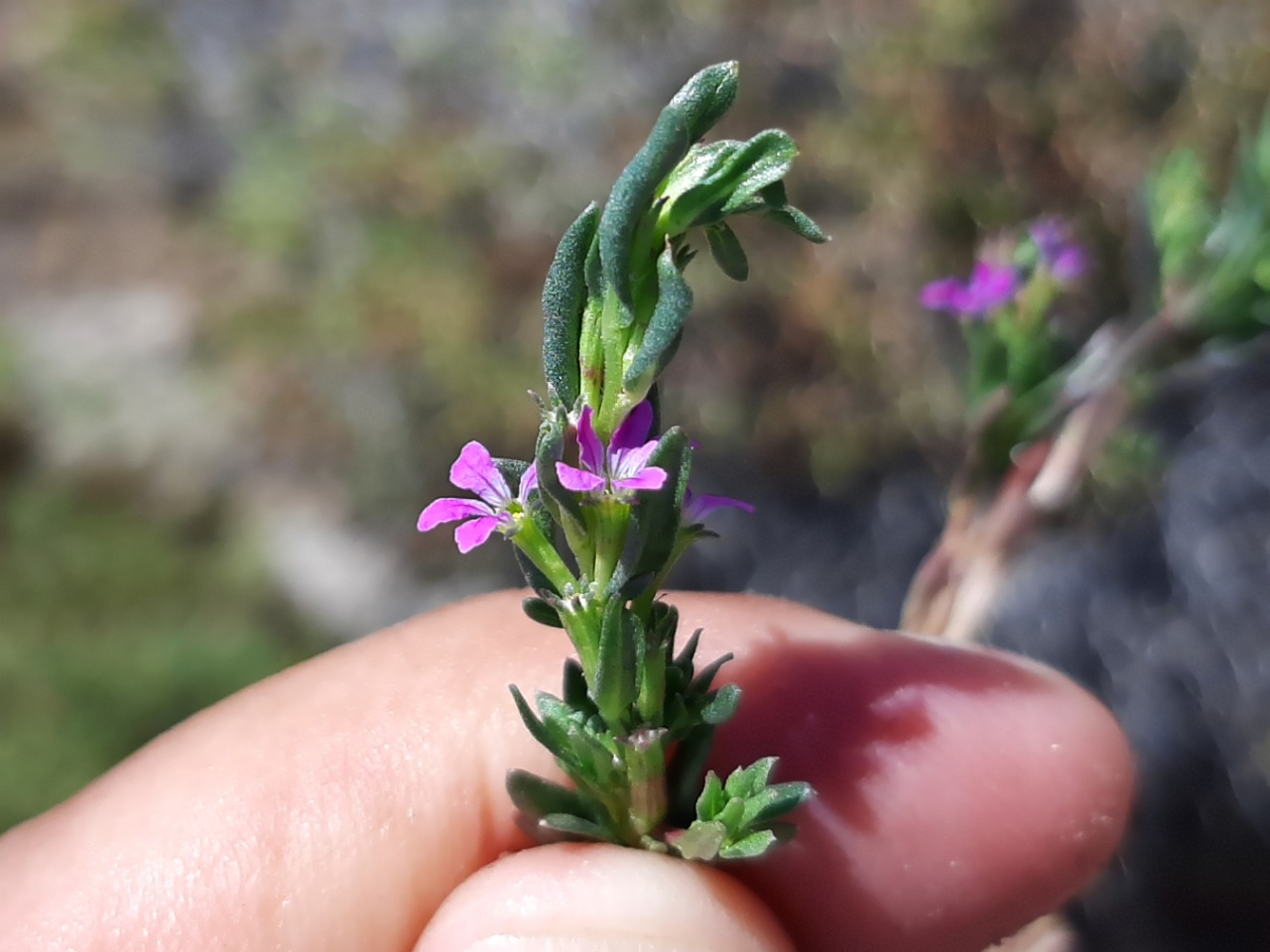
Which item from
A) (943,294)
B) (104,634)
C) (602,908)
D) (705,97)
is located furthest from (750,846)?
(104,634)

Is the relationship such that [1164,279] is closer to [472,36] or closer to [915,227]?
[915,227]

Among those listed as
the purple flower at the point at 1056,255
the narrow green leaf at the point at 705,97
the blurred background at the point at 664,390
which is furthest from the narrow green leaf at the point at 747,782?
the blurred background at the point at 664,390

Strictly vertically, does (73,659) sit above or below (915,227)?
below

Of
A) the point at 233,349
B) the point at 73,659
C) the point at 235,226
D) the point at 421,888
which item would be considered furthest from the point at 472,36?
the point at 421,888

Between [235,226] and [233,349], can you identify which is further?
[235,226]

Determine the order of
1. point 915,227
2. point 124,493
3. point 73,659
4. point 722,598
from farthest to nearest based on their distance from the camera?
point 124,493
point 73,659
point 915,227
point 722,598

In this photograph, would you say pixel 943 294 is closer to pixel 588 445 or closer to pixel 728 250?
pixel 728 250
